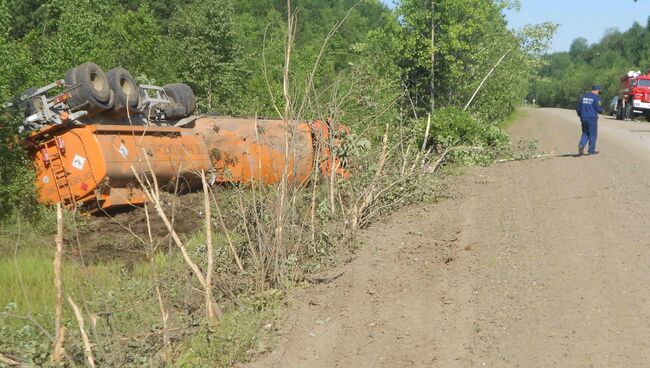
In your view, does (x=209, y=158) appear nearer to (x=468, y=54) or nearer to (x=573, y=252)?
(x=573, y=252)

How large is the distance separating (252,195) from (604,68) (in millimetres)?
101053

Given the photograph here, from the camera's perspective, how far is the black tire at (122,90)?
13722mm

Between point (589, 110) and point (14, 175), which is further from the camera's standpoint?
point (589, 110)

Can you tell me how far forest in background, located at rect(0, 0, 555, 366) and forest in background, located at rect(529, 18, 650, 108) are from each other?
155 feet

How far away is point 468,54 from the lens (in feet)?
76.5

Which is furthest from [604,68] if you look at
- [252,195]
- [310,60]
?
[252,195]

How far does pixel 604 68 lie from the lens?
10125 cm

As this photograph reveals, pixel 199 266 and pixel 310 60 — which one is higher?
pixel 310 60

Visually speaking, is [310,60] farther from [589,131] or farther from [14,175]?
[14,175]

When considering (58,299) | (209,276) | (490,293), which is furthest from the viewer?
(490,293)

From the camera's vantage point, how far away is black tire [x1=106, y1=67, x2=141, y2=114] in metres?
13.7

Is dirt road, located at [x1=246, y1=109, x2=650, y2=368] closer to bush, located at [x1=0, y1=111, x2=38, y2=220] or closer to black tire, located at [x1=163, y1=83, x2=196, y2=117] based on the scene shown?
bush, located at [x1=0, y1=111, x2=38, y2=220]

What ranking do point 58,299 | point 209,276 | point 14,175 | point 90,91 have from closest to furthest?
point 58,299 < point 209,276 < point 14,175 < point 90,91

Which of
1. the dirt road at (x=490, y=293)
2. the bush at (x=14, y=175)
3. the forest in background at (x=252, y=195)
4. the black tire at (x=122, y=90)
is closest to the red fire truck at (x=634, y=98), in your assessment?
the forest in background at (x=252, y=195)
